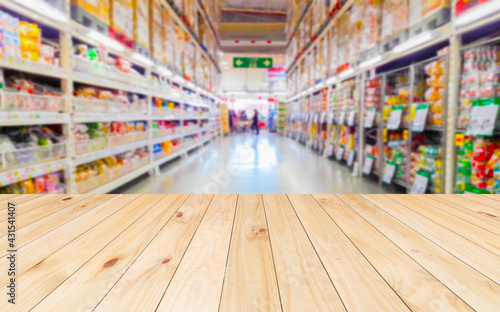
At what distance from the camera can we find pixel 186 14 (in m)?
6.44

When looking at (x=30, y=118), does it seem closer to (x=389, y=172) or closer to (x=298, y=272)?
(x=298, y=272)

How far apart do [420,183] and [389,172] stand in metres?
0.67

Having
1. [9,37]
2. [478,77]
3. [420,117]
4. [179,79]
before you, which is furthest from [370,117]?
[9,37]

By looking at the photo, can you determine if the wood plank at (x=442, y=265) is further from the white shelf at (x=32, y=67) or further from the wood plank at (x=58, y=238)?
the white shelf at (x=32, y=67)

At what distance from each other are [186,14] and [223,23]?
8.73 meters

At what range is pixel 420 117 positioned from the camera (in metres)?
3.15

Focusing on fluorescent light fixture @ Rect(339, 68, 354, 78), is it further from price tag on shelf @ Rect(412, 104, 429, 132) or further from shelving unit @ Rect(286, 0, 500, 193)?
price tag on shelf @ Rect(412, 104, 429, 132)

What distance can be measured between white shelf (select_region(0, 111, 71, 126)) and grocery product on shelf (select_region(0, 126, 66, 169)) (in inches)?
6.5

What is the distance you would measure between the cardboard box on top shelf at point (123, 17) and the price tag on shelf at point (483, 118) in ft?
11.0

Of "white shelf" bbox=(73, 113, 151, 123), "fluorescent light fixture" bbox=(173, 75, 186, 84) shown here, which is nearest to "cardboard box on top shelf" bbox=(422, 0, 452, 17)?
"white shelf" bbox=(73, 113, 151, 123)

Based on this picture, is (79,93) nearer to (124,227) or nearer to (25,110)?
(25,110)

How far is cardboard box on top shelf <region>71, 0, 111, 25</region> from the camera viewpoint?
2.83m

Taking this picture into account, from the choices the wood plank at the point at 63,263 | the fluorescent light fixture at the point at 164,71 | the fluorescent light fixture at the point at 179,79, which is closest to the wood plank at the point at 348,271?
the wood plank at the point at 63,263

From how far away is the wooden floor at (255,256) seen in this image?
31.1 inches
